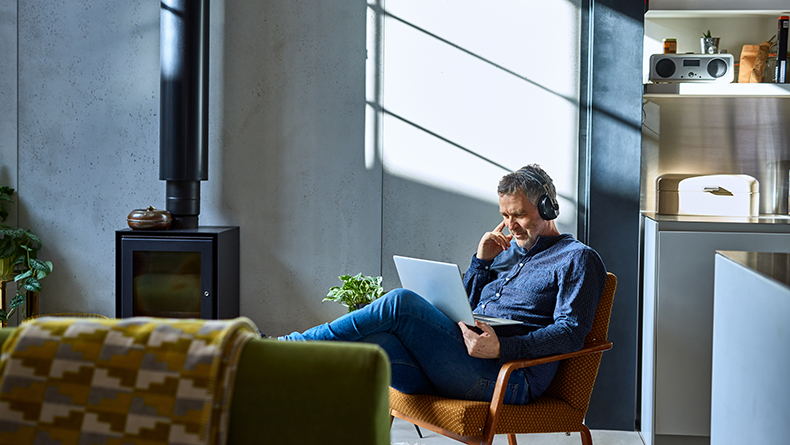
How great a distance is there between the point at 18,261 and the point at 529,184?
281 cm

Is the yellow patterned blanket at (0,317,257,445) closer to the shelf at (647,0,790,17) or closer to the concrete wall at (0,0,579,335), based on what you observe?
the concrete wall at (0,0,579,335)

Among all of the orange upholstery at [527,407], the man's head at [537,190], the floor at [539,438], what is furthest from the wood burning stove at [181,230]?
the man's head at [537,190]

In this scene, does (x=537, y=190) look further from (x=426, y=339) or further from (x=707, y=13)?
(x=707, y=13)

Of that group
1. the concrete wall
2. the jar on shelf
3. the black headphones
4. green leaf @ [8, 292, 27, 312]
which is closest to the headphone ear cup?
the black headphones

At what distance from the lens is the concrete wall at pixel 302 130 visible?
11.4 feet

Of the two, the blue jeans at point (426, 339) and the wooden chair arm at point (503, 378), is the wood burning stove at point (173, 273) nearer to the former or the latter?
the blue jeans at point (426, 339)

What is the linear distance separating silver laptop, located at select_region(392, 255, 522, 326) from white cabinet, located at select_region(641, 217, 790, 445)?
3.04 feet

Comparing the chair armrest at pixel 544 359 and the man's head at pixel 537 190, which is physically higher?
the man's head at pixel 537 190

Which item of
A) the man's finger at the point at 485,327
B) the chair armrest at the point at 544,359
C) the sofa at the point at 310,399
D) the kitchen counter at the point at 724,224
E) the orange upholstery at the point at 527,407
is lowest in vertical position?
the orange upholstery at the point at 527,407

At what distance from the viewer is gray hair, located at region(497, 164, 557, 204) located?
2.55 meters

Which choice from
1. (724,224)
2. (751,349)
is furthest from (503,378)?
(724,224)

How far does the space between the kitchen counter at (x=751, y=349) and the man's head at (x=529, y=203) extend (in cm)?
81

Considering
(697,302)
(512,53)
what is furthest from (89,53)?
(697,302)

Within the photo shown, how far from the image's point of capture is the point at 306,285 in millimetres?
3639
